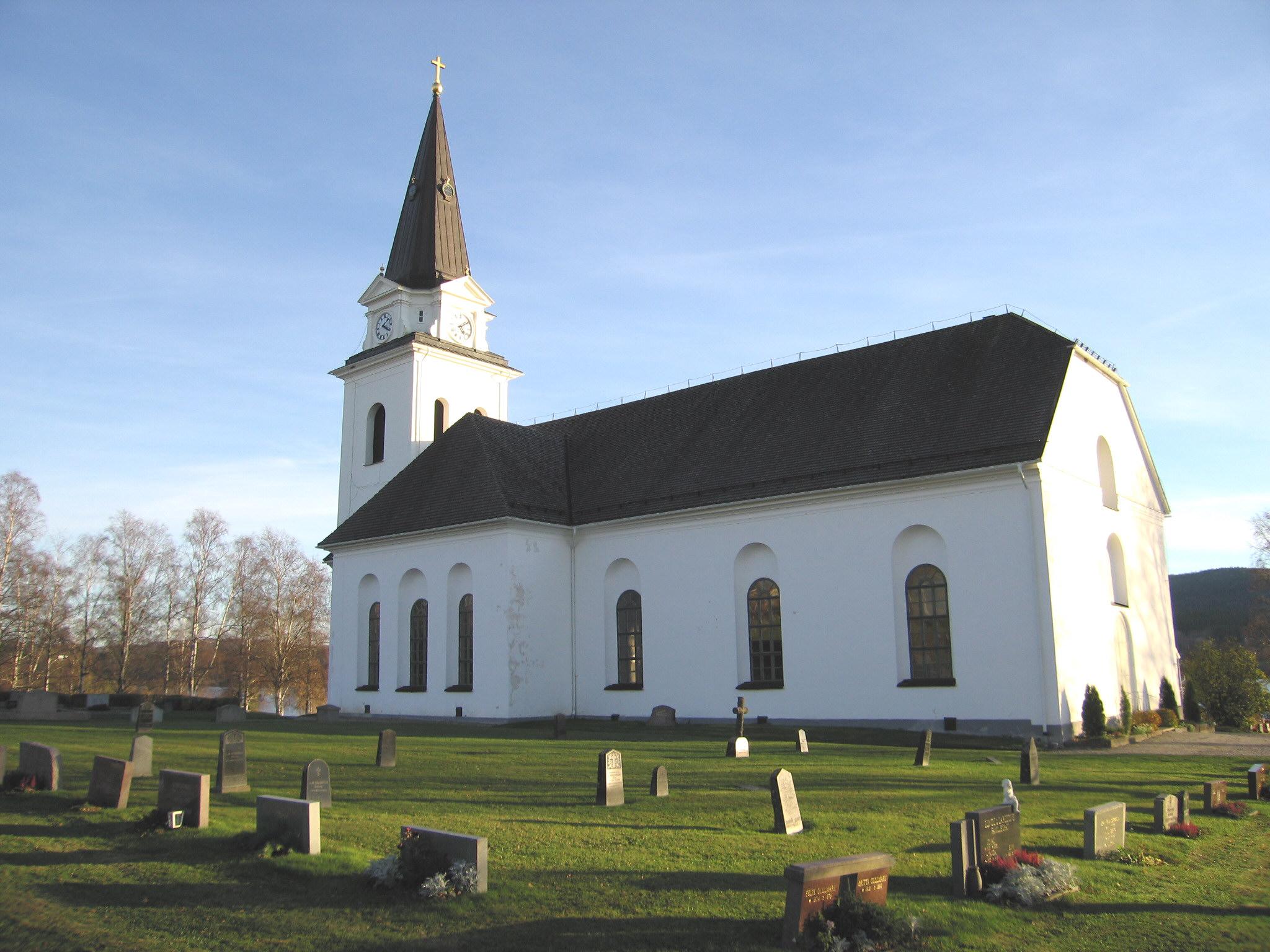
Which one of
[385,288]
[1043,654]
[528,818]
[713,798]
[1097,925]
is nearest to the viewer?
[1097,925]

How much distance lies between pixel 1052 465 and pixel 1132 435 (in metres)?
9.14

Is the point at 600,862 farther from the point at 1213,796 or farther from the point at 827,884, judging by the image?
the point at 1213,796

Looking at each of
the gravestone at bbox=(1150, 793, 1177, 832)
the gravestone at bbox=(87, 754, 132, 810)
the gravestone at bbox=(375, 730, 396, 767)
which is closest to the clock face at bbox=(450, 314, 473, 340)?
the gravestone at bbox=(375, 730, 396, 767)

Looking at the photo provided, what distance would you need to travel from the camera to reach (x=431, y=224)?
4059 centimetres

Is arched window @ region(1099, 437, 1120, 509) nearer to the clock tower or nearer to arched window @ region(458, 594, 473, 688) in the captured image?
arched window @ region(458, 594, 473, 688)

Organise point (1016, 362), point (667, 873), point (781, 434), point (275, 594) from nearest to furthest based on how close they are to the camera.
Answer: point (667, 873) → point (1016, 362) → point (781, 434) → point (275, 594)

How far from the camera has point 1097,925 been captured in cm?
810

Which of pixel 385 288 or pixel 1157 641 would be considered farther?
pixel 385 288

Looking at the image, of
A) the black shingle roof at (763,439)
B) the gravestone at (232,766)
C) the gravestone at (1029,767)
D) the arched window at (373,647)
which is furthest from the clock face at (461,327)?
the gravestone at (1029,767)

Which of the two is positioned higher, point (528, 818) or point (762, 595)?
point (762, 595)

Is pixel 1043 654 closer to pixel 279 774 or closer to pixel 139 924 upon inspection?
pixel 279 774

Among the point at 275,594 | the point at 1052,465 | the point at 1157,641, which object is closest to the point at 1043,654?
the point at 1052,465

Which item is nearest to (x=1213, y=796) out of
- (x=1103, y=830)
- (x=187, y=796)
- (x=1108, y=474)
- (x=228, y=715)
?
(x=1103, y=830)

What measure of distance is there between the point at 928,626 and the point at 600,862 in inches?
663
